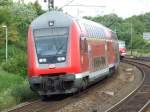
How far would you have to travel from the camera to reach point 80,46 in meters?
22.6

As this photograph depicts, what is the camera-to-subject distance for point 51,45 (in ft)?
72.3

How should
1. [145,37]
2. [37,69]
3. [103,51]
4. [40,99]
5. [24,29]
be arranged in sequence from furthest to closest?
[145,37] → [24,29] → [103,51] → [40,99] → [37,69]

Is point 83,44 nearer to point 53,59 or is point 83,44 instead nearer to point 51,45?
point 51,45

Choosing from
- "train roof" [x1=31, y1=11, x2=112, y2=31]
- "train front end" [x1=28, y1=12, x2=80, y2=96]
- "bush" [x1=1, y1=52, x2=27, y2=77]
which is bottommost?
"bush" [x1=1, y1=52, x2=27, y2=77]

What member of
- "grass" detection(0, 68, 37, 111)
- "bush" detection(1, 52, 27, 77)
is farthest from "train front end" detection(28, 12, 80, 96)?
"bush" detection(1, 52, 27, 77)

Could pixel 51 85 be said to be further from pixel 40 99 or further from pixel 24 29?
pixel 24 29

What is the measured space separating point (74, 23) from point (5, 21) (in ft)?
78.5

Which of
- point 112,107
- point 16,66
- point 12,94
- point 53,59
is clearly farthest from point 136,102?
point 16,66

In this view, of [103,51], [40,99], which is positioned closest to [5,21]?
[103,51]

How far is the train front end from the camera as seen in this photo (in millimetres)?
21766

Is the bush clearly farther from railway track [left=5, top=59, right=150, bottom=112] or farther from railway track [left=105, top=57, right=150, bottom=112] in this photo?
railway track [left=5, top=59, right=150, bottom=112]

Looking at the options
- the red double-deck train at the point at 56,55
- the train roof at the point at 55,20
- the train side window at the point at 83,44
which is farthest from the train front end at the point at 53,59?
the train side window at the point at 83,44

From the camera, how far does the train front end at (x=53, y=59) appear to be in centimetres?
2177

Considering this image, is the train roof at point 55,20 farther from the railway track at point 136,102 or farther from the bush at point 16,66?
the bush at point 16,66
